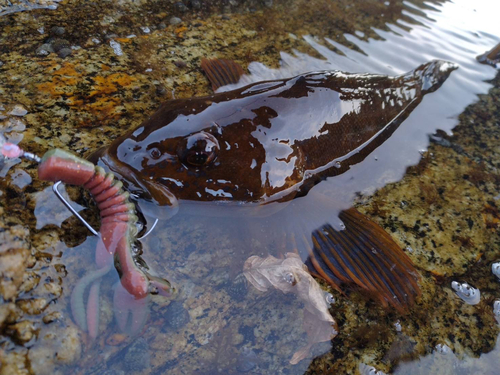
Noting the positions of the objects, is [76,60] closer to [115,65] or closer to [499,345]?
[115,65]

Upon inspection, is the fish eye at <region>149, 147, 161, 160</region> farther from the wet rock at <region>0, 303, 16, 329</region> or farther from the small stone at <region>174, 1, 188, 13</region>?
the small stone at <region>174, 1, 188, 13</region>

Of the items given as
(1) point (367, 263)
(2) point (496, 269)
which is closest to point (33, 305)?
(1) point (367, 263)

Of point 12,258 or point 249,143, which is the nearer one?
point 12,258

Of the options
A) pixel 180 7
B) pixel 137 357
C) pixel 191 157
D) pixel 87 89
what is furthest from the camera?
pixel 180 7

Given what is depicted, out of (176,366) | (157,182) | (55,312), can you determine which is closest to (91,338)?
(55,312)

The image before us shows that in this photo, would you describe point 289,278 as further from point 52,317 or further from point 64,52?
point 64,52
